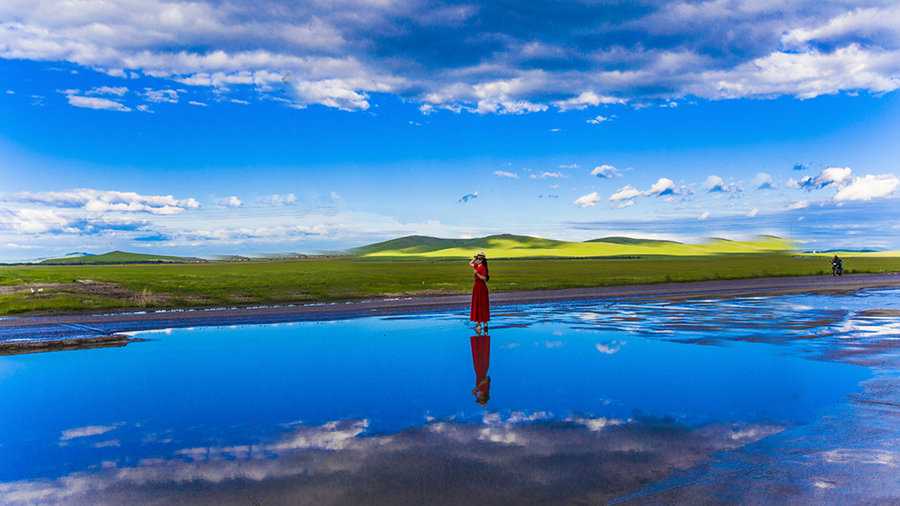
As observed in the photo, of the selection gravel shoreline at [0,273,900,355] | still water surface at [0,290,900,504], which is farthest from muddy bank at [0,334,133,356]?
still water surface at [0,290,900,504]

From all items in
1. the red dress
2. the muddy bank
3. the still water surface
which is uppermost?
the red dress

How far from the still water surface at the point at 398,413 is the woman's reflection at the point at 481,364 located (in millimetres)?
106

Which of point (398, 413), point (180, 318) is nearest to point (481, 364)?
point (398, 413)

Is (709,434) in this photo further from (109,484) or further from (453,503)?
(109,484)

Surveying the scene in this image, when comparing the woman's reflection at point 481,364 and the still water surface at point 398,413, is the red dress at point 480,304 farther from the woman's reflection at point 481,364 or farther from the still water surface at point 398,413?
the still water surface at point 398,413

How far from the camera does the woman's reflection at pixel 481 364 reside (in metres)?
9.41

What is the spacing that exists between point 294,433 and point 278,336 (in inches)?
421

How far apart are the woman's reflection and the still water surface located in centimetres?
11

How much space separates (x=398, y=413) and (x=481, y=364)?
4042 mm

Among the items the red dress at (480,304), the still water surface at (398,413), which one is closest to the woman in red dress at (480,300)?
the red dress at (480,304)

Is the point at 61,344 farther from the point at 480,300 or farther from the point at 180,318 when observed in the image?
the point at 480,300

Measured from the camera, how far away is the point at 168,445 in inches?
281

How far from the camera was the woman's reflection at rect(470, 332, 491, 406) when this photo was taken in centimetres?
941

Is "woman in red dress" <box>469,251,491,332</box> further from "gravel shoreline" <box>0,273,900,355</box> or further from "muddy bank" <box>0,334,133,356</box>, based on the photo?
"muddy bank" <box>0,334,133,356</box>
